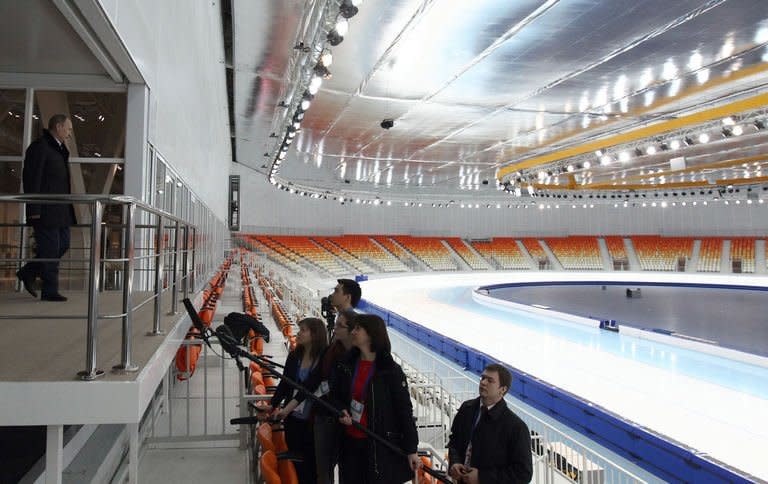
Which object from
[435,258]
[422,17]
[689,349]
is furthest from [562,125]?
[435,258]

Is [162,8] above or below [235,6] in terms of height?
below

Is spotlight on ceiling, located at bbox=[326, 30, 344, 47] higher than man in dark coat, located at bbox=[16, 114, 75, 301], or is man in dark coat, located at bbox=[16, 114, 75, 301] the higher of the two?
spotlight on ceiling, located at bbox=[326, 30, 344, 47]

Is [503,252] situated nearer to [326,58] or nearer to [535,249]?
[535,249]

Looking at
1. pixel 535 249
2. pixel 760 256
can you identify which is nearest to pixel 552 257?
pixel 535 249

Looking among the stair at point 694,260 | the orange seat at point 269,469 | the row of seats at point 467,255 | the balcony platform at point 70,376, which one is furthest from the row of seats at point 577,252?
the balcony platform at point 70,376

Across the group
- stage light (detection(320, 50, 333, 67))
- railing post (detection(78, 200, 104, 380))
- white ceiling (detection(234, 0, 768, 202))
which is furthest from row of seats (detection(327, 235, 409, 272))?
railing post (detection(78, 200, 104, 380))

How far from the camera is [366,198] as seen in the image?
31391mm

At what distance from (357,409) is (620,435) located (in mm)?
5068

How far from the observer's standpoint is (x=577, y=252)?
3994cm

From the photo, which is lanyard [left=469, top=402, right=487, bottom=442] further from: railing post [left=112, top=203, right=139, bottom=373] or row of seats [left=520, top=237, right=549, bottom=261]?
row of seats [left=520, top=237, right=549, bottom=261]

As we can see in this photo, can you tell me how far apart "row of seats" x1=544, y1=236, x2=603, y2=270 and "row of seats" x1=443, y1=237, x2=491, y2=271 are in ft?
22.0

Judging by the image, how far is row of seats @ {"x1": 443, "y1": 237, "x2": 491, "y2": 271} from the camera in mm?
37666

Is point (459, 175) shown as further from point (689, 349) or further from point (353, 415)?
point (353, 415)

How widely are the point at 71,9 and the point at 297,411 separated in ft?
9.42
